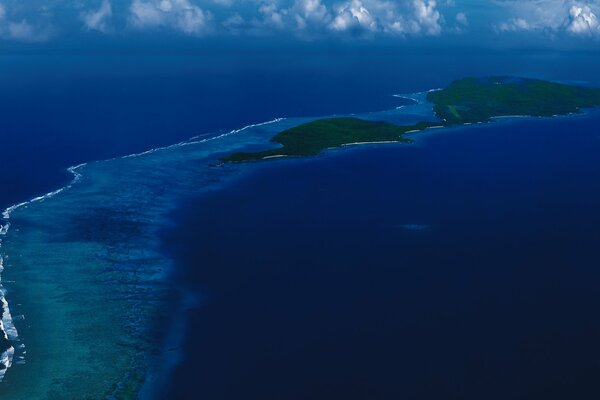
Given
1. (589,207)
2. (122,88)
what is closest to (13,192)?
(589,207)

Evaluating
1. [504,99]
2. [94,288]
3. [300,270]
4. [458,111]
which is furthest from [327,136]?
[94,288]

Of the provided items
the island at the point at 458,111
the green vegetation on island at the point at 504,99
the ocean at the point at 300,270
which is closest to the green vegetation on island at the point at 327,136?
the island at the point at 458,111

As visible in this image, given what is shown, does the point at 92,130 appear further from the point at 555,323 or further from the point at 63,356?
the point at 555,323

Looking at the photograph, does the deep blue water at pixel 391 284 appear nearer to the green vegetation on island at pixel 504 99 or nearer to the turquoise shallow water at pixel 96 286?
the turquoise shallow water at pixel 96 286

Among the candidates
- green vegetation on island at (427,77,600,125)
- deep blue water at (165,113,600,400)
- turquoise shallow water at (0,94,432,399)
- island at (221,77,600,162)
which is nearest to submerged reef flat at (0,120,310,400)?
turquoise shallow water at (0,94,432,399)

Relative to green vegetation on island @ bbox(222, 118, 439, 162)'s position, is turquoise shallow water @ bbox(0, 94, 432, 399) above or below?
below

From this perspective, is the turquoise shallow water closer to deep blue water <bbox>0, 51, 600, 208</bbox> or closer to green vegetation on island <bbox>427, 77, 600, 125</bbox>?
deep blue water <bbox>0, 51, 600, 208</bbox>

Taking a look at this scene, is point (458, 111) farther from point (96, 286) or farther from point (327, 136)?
point (96, 286)
